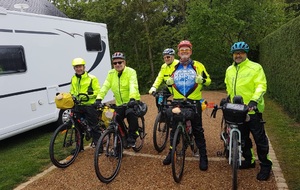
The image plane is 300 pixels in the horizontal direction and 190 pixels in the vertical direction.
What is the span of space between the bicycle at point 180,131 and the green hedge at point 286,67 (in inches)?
163

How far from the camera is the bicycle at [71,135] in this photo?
17.1ft

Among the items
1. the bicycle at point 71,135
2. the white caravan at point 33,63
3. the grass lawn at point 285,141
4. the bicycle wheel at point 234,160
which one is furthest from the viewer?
the white caravan at point 33,63

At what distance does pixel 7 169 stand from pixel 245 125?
4030 mm

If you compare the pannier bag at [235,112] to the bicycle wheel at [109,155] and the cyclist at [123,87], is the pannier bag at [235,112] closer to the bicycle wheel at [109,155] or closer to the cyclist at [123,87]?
the cyclist at [123,87]

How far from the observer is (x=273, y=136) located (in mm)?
6598

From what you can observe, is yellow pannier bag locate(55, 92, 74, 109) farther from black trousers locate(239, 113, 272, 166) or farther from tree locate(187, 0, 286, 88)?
tree locate(187, 0, 286, 88)

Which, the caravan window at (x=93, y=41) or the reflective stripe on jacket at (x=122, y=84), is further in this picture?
the caravan window at (x=93, y=41)

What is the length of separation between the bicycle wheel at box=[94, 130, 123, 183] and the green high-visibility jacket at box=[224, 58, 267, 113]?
6.15 feet

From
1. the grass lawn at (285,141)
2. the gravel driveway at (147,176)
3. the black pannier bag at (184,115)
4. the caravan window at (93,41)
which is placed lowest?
the grass lawn at (285,141)

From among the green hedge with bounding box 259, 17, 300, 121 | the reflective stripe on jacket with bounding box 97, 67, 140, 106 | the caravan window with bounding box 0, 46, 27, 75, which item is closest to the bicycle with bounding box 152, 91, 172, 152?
the reflective stripe on jacket with bounding box 97, 67, 140, 106

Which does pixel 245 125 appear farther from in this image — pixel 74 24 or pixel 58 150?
pixel 74 24

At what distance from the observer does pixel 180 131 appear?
439cm

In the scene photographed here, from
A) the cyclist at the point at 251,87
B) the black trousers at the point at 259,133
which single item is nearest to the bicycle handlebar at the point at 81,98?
the cyclist at the point at 251,87

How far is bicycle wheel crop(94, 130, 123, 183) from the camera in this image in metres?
4.42
